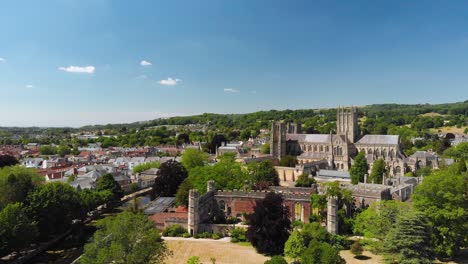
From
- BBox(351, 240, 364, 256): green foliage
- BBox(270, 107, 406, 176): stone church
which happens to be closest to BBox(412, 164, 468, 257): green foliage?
BBox(351, 240, 364, 256): green foliage

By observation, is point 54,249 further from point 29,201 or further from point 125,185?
point 125,185

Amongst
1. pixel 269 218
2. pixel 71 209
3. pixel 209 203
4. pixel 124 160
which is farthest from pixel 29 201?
pixel 124 160

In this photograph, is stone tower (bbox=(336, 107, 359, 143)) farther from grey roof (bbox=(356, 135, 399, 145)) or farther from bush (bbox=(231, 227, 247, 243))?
bush (bbox=(231, 227, 247, 243))

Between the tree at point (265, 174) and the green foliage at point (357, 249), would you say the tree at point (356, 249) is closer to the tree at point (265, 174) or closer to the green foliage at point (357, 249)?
the green foliage at point (357, 249)

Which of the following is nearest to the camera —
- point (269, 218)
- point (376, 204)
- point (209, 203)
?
point (269, 218)

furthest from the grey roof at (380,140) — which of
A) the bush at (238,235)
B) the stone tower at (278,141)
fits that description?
the bush at (238,235)

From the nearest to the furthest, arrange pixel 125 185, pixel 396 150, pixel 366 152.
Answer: pixel 125 185
pixel 396 150
pixel 366 152

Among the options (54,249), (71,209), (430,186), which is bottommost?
(54,249)
